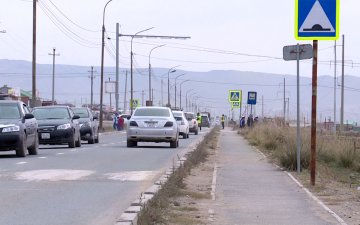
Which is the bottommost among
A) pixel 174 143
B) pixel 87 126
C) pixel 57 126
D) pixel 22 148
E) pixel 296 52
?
pixel 174 143

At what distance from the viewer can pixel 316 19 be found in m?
14.5

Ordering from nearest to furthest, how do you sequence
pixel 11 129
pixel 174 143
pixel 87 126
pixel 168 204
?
1. pixel 168 204
2. pixel 11 129
3. pixel 174 143
4. pixel 87 126

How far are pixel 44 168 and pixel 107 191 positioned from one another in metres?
4.66

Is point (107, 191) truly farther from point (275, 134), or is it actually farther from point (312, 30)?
point (275, 134)

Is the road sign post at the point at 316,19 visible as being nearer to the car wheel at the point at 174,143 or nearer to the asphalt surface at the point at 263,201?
the asphalt surface at the point at 263,201

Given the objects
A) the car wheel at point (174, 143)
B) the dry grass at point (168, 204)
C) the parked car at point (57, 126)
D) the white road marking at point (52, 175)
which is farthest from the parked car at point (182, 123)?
the dry grass at point (168, 204)

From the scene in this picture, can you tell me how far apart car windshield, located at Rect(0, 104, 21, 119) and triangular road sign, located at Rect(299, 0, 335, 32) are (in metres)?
10.7

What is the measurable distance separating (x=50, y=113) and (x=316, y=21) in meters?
16.4

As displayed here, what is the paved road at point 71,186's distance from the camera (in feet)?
35.9

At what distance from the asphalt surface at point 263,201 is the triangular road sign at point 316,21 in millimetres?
3056

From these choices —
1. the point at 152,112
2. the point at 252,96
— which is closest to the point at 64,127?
the point at 152,112

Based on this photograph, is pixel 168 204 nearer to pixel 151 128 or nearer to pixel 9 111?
pixel 9 111

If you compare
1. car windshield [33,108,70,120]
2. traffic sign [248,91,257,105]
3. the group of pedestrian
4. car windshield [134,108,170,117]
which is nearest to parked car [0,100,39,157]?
car windshield [33,108,70,120]

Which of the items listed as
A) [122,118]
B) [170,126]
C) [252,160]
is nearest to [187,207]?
[252,160]
